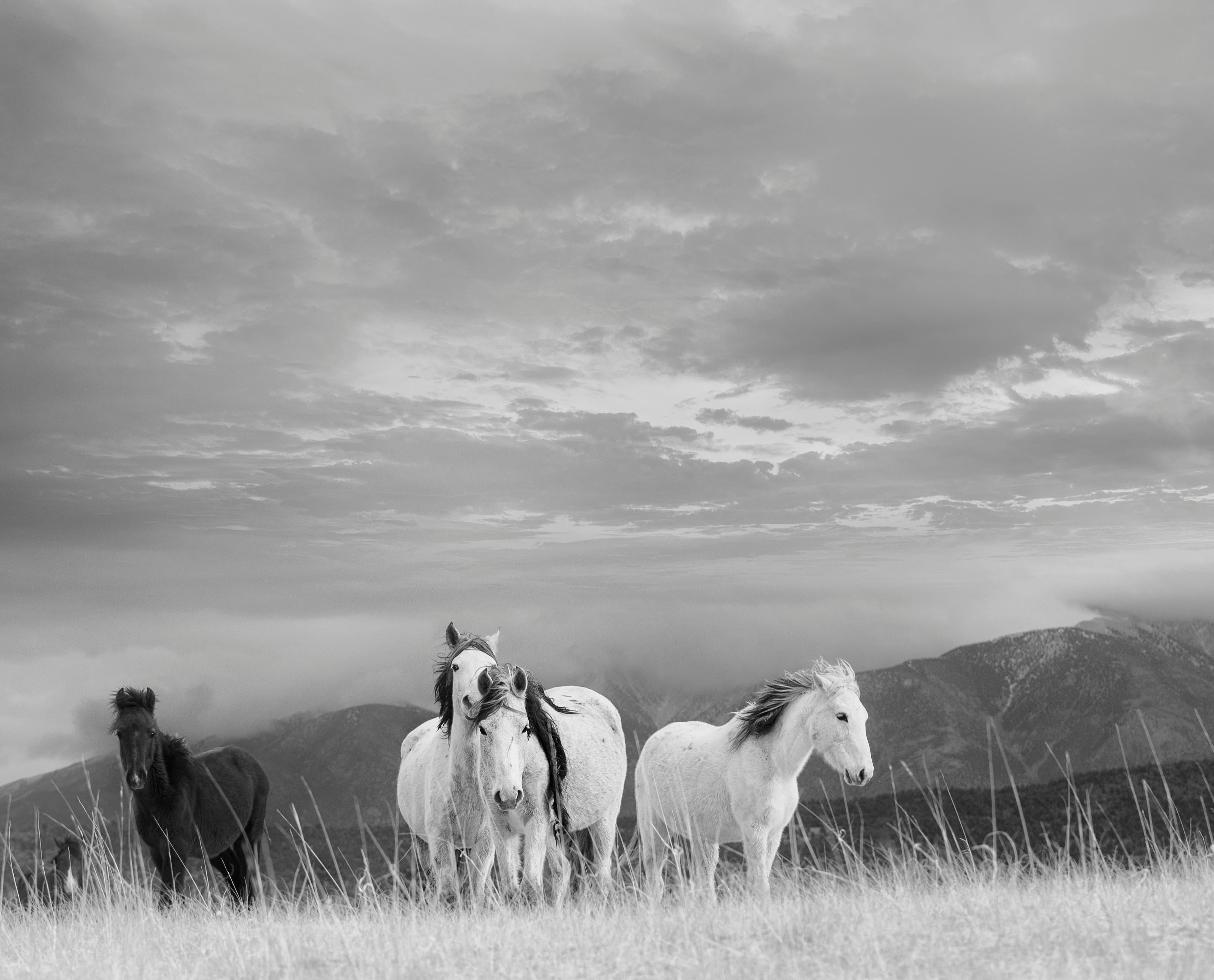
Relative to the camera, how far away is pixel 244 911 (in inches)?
399

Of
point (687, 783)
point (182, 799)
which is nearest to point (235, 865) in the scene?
point (182, 799)

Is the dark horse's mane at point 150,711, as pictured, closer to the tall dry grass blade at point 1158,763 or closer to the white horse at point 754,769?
the white horse at point 754,769

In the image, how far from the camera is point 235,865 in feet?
50.4

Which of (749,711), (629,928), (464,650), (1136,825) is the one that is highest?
(464,650)

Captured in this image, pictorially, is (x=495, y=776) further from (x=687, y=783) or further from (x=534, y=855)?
(x=687, y=783)

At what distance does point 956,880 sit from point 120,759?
939cm

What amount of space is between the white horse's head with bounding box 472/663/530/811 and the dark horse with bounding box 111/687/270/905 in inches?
173

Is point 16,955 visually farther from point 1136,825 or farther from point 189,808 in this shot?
point 1136,825

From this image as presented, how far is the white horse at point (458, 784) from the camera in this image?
905cm

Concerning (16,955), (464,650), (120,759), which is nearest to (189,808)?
(120,759)

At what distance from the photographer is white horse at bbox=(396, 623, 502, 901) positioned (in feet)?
29.7

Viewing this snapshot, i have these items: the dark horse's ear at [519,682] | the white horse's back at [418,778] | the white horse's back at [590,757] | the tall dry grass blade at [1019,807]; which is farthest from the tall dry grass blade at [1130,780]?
the white horse's back at [418,778]

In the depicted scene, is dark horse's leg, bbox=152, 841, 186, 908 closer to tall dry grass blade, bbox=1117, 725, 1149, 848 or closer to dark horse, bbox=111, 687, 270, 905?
dark horse, bbox=111, 687, 270, 905

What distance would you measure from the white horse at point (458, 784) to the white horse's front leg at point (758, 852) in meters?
2.51
